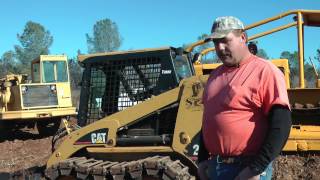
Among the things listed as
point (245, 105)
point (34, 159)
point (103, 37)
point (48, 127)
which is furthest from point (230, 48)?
point (103, 37)

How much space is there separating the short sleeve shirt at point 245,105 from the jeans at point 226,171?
0.08m

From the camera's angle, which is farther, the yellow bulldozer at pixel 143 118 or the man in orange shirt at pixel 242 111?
the yellow bulldozer at pixel 143 118

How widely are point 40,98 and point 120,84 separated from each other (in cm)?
1154

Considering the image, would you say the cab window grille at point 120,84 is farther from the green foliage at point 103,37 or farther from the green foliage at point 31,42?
the green foliage at point 103,37

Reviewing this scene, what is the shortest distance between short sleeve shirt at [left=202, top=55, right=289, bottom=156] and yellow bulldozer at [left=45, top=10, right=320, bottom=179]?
2.46m

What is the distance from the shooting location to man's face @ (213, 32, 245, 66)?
3205 millimetres

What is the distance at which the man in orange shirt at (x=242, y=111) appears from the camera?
302 centimetres

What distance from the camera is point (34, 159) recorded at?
1294 centimetres

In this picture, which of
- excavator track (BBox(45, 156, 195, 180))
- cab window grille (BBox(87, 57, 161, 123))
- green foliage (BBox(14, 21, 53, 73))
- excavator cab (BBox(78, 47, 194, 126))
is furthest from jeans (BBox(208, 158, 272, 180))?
green foliage (BBox(14, 21, 53, 73))

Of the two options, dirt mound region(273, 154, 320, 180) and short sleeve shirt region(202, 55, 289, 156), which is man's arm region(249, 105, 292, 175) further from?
dirt mound region(273, 154, 320, 180)

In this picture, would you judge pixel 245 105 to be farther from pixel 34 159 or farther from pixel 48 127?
pixel 48 127

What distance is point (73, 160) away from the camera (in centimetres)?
628

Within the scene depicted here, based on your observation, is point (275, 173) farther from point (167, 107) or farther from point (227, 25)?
point (227, 25)

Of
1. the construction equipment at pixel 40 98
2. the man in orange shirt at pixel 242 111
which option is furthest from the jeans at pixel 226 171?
the construction equipment at pixel 40 98
